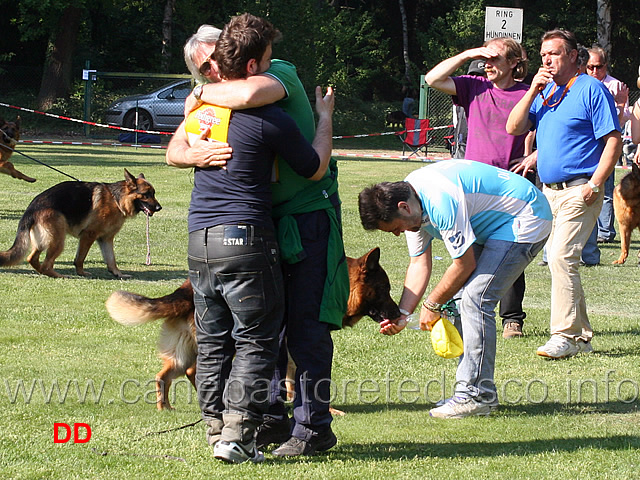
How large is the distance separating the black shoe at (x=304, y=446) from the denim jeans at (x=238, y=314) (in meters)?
0.28

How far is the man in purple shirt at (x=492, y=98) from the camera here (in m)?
5.77

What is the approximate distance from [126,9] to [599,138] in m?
31.6

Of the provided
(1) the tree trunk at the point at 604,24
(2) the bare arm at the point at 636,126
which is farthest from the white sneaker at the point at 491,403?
(1) the tree trunk at the point at 604,24

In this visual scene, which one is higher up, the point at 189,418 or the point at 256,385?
the point at 256,385

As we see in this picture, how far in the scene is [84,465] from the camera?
369cm

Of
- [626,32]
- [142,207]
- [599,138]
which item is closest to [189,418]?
[599,138]

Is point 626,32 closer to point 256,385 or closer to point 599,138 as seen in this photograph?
point 599,138

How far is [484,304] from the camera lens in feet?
15.1

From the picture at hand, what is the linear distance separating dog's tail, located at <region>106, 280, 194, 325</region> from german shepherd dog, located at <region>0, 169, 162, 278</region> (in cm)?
430

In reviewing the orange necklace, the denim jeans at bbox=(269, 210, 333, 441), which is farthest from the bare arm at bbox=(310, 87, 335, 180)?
the orange necklace

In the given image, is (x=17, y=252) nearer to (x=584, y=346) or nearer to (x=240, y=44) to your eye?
(x=584, y=346)

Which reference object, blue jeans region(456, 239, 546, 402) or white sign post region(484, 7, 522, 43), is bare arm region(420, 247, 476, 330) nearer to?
blue jeans region(456, 239, 546, 402)

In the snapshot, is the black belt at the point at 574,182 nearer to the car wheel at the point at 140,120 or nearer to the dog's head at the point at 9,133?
the dog's head at the point at 9,133

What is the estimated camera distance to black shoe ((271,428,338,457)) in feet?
12.6
